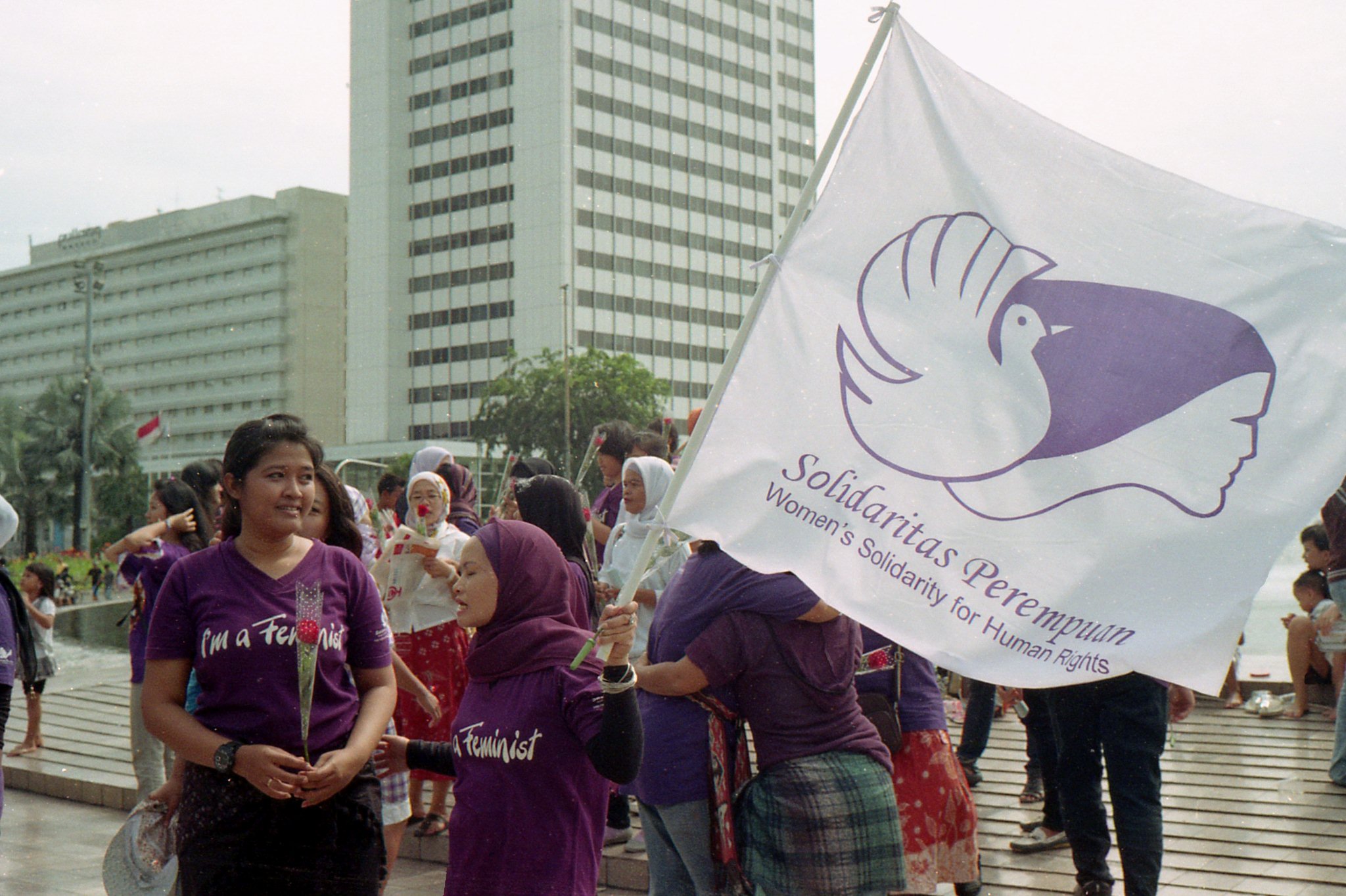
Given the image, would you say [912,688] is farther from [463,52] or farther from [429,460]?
[463,52]

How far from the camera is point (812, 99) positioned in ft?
396

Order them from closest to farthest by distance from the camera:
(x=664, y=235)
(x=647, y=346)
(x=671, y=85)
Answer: (x=647, y=346)
(x=664, y=235)
(x=671, y=85)

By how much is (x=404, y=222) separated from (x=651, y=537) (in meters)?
102

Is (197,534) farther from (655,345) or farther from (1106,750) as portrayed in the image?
(655,345)

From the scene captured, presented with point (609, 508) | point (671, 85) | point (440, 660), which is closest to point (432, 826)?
point (440, 660)

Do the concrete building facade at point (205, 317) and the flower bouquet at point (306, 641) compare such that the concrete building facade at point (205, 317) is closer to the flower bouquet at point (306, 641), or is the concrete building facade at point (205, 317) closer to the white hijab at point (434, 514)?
the white hijab at point (434, 514)

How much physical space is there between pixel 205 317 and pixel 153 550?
12285 cm

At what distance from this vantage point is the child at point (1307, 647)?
905 cm


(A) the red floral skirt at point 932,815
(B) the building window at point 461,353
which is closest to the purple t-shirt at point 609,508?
(A) the red floral skirt at point 932,815

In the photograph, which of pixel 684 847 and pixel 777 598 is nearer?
pixel 777 598

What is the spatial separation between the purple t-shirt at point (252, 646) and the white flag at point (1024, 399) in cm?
98

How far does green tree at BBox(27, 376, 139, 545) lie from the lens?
8375 centimetres

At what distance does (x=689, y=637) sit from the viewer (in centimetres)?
396

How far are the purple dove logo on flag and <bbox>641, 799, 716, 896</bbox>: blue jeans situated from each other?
136 centimetres
